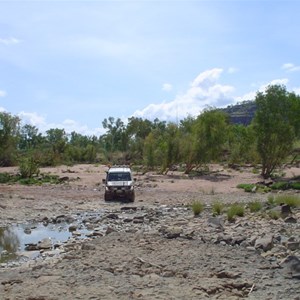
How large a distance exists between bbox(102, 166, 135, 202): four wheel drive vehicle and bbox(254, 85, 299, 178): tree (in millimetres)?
21322

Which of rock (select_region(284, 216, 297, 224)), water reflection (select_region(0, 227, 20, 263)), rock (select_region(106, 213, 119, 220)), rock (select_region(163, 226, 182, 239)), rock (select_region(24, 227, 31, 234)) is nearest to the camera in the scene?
water reflection (select_region(0, 227, 20, 263))

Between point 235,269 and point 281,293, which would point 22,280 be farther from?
point 281,293

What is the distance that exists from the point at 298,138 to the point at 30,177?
90.7 feet

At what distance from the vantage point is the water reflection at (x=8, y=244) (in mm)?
15161

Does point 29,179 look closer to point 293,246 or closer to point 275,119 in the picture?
point 275,119

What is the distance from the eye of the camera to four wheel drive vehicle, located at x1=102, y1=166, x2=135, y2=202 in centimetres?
2998

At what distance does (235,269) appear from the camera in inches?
433

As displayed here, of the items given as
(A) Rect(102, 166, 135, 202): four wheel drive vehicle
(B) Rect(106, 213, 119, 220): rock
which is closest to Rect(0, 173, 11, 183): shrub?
(A) Rect(102, 166, 135, 202): four wheel drive vehicle

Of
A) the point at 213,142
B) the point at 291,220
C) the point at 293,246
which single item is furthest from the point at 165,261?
the point at 213,142

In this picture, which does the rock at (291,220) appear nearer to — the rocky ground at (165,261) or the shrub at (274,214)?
the rocky ground at (165,261)

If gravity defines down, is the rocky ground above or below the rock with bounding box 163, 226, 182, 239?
below

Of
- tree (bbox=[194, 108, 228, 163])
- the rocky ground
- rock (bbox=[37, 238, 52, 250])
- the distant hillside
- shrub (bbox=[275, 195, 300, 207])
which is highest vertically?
the distant hillside

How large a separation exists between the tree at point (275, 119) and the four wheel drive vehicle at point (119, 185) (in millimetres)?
21322

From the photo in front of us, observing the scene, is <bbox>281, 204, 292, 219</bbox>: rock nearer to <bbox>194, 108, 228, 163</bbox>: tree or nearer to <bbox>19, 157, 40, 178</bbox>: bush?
<bbox>19, 157, 40, 178</bbox>: bush
